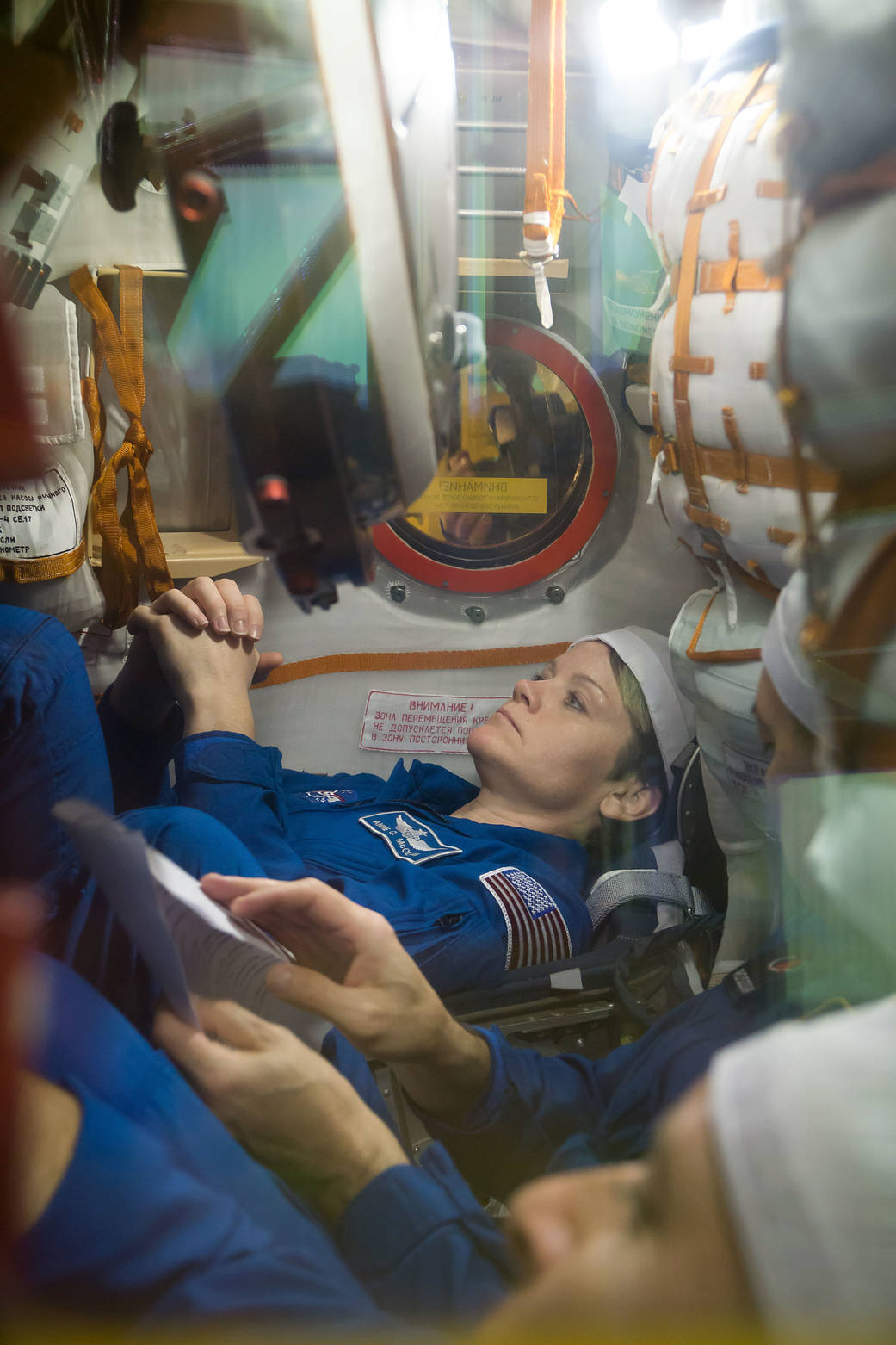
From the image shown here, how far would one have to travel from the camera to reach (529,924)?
676 millimetres

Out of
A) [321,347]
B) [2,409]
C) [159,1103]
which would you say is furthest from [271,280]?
[159,1103]

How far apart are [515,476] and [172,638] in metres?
0.27

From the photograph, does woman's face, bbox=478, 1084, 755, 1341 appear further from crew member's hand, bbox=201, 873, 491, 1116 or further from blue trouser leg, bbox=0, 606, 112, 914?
blue trouser leg, bbox=0, 606, 112, 914

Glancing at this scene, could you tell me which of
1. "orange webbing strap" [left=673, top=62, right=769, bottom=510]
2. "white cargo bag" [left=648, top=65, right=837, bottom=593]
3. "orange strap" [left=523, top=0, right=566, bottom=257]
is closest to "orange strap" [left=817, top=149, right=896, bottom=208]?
"white cargo bag" [left=648, top=65, right=837, bottom=593]

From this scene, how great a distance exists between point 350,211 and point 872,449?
261 millimetres

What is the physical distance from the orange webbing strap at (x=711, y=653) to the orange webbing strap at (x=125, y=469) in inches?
14.3

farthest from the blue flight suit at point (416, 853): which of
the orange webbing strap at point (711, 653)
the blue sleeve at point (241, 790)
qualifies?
the orange webbing strap at point (711, 653)

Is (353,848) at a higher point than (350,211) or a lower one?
lower

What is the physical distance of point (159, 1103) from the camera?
15.6 inches

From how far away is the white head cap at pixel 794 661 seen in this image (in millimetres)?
397

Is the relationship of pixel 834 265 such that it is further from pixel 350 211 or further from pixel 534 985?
pixel 534 985

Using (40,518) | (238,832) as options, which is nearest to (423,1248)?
(238,832)

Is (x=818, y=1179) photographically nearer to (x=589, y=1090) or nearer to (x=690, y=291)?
(x=589, y=1090)

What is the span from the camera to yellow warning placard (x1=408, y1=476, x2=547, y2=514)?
1.75 ft
